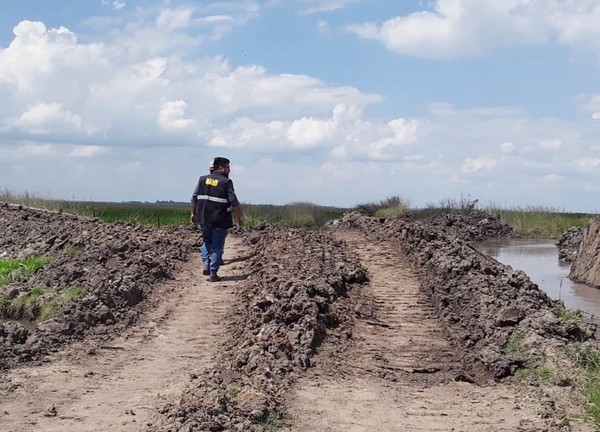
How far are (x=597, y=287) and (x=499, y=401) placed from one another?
14.6 m

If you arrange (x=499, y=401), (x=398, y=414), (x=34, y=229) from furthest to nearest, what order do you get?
1. (x=34, y=229)
2. (x=499, y=401)
3. (x=398, y=414)

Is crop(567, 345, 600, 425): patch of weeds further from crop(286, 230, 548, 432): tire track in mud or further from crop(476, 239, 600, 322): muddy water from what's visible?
crop(476, 239, 600, 322): muddy water

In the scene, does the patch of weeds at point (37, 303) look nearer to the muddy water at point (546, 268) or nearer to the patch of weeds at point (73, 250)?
the patch of weeds at point (73, 250)

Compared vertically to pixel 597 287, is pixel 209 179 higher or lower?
higher

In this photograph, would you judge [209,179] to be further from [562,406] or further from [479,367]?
[562,406]

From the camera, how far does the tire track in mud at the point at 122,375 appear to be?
7.04 m

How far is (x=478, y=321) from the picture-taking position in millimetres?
11125

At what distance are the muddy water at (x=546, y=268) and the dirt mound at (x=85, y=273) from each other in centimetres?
772

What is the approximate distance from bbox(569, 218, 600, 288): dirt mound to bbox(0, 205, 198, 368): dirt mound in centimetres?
995

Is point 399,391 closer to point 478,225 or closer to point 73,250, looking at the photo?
point 73,250

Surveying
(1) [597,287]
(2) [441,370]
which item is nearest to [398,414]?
(2) [441,370]

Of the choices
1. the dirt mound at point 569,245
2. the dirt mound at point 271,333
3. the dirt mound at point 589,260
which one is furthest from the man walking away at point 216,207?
the dirt mound at point 569,245

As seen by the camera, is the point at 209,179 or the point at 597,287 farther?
the point at 597,287

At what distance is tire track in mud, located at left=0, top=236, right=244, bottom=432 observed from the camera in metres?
7.04
